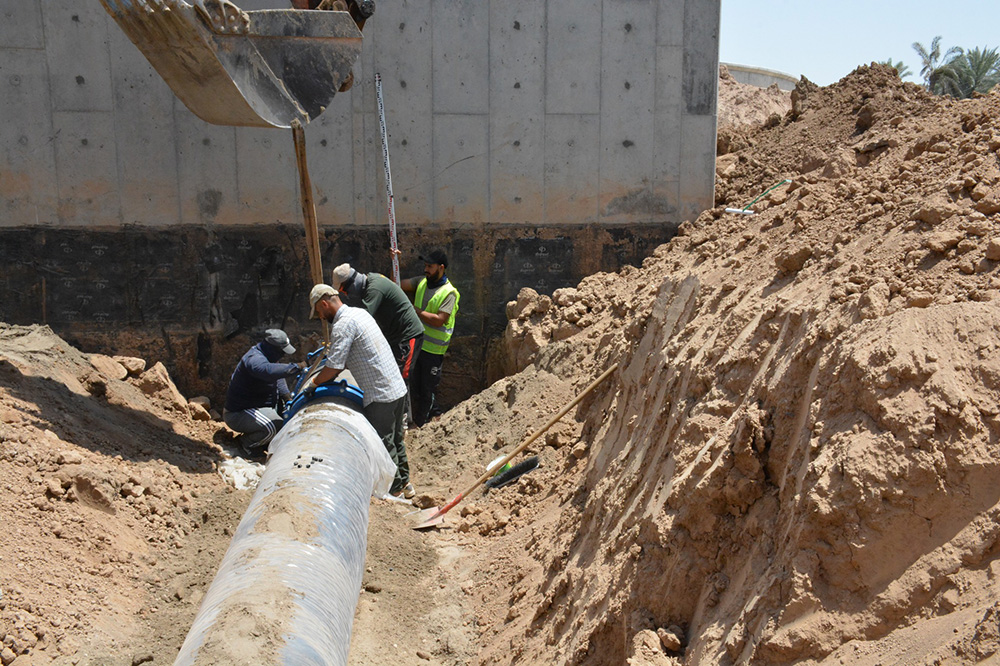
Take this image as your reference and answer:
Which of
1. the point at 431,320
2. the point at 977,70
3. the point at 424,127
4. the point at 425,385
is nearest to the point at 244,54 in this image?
the point at 424,127

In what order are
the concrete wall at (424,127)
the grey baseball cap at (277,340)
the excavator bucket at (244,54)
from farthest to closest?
the concrete wall at (424,127), the grey baseball cap at (277,340), the excavator bucket at (244,54)

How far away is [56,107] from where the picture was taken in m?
7.73

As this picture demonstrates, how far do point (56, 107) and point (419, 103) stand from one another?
3354 mm

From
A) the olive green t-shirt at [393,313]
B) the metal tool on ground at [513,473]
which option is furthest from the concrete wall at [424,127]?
the metal tool on ground at [513,473]

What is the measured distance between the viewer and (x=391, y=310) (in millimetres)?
7301

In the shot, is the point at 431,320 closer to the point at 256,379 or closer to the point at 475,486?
the point at 256,379

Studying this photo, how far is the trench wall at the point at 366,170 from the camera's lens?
7793mm

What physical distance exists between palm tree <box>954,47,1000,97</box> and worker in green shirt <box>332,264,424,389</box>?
17.5m

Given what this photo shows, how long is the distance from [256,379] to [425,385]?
177 cm

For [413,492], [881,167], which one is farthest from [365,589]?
[881,167]

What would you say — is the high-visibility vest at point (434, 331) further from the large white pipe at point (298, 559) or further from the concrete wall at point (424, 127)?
the large white pipe at point (298, 559)

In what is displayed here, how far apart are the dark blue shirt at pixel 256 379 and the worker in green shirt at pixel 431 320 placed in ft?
4.82

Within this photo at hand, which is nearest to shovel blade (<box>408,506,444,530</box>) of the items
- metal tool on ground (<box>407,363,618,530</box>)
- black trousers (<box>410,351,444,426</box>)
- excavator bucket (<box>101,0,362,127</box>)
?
metal tool on ground (<box>407,363,618,530</box>)

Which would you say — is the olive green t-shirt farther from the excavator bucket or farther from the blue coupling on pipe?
the excavator bucket
